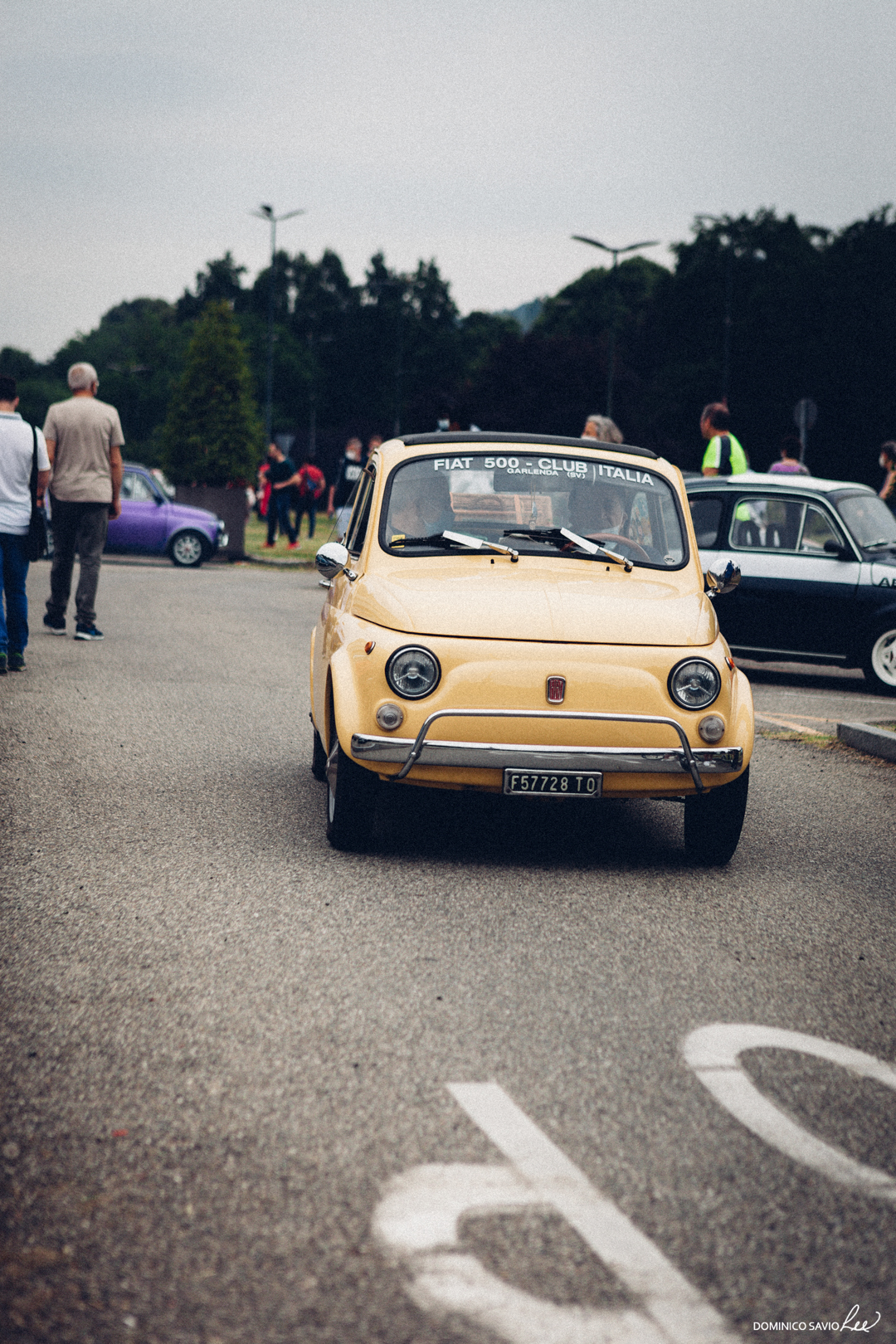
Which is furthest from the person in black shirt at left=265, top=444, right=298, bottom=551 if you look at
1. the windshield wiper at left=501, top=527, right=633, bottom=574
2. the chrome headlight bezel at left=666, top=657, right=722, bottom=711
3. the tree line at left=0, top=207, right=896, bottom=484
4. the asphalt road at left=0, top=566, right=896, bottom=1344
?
the chrome headlight bezel at left=666, top=657, right=722, bottom=711

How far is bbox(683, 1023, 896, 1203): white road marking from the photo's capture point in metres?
3.21

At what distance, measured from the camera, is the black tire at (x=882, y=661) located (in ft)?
40.7

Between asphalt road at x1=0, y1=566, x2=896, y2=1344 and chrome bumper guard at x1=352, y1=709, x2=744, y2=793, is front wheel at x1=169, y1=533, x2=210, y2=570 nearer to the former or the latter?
asphalt road at x1=0, y1=566, x2=896, y2=1344

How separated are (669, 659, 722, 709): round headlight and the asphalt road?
70cm

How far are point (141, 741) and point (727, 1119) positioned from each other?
546 cm

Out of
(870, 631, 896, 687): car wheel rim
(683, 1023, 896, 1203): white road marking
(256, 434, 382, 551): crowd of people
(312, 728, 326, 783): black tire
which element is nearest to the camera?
(683, 1023, 896, 1203): white road marking

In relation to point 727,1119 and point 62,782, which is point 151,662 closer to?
point 62,782

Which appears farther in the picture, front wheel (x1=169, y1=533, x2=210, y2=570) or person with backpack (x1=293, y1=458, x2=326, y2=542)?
person with backpack (x1=293, y1=458, x2=326, y2=542)

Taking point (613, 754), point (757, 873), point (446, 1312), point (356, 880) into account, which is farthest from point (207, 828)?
point (446, 1312)

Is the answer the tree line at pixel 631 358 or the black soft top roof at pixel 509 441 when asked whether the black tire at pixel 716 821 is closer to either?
the black soft top roof at pixel 509 441

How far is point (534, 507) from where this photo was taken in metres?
6.75

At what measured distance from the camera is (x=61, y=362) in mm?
117625

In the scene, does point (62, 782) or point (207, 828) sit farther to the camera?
point (62, 782)

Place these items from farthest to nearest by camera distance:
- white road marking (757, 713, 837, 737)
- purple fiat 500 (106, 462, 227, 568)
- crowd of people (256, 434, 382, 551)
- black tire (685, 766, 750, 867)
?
crowd of people (256, 434, 382, 551), purple fiat 500 (106, 462, 227, 568), white road marking (757, 713, 837, 737), black tire (685, 766, 750, 867)
